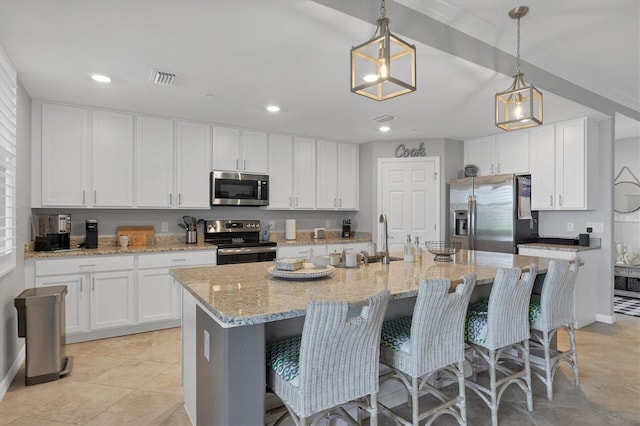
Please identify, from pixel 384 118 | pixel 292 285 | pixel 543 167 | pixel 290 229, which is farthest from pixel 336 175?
pixel 292 285

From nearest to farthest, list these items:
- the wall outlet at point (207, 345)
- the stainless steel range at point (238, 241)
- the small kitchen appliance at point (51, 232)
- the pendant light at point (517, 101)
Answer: the wall outlet at point (207, 345), the pendant light at point (517, 101), the small kitchen appliance at point (51, 232), the stainless steel range at point (238, 241)

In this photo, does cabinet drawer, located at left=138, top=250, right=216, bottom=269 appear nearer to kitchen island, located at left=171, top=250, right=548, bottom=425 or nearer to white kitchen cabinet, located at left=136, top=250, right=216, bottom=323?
white kitchen cabinet, located at left=136, top=250, right=216, bottom=323

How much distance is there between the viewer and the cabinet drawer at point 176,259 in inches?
149

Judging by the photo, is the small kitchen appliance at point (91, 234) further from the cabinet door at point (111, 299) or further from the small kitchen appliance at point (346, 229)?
the small kitchen appliance at point (346, 229)

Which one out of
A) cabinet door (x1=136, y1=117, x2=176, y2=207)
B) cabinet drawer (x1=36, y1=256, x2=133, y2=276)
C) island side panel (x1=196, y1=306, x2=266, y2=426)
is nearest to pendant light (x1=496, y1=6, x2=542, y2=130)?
island side panel (x1=196, y1=306, x2=266, y2=426)

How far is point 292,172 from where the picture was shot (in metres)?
5.09

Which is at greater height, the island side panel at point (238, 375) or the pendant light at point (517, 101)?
the pendant light at point (517, 101)

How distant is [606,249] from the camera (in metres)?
4.13

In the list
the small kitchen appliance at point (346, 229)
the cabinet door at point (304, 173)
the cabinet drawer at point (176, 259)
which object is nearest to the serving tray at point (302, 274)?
the cabinet drawer at point (176, 259)

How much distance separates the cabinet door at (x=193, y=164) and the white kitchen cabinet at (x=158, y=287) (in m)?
0.69

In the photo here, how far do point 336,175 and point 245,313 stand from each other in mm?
4250

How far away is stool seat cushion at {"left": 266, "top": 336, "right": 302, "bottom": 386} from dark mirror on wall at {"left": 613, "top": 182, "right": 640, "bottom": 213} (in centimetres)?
619

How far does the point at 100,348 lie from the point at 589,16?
4.67 meters

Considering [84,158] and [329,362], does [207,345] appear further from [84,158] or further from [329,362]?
[84,158]
